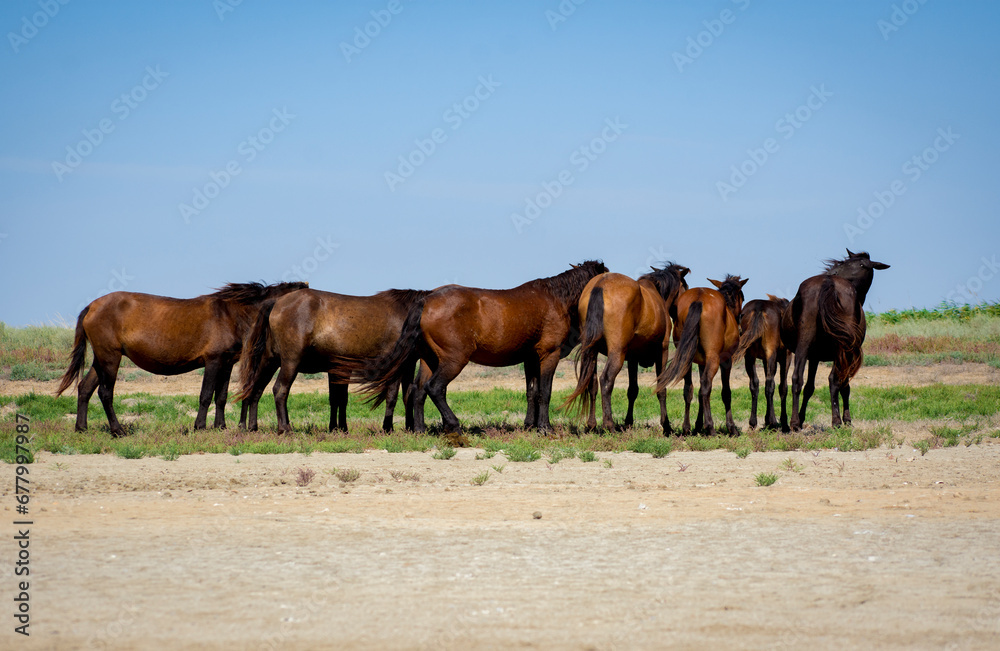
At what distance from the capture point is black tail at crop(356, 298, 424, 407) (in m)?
12.6

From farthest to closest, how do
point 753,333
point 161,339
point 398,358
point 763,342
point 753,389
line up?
point 763,342
point 753,389
point 753,333
point 161,339
point 398,358

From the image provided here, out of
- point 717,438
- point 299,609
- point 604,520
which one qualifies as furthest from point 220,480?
point 717,438

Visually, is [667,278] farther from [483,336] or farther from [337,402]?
[337,402]

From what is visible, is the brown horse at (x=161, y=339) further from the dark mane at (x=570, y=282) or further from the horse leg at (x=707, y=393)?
the horse leg at (x=707, y=393)

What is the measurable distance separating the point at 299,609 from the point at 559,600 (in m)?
1.36

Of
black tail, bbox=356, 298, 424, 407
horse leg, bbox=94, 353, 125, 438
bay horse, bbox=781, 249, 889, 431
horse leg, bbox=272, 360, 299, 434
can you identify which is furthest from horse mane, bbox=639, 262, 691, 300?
horse leg, bbox=94, 353, 125, 438

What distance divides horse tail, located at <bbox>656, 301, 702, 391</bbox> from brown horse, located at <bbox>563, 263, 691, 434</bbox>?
0.65 feet

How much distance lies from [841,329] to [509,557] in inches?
367

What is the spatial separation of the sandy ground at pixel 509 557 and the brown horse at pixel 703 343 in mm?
3056

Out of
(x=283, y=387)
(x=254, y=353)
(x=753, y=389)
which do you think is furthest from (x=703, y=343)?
(x=254, y=353)

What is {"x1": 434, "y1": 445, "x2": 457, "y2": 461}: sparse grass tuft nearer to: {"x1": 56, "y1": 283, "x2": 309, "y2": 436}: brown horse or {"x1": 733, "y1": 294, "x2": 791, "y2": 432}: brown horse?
{"x1": 56, "y1": 283, "x2": 309, "y2": 436}: brown horse

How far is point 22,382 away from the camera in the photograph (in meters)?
22.4

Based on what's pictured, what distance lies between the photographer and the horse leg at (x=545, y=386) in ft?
42.8

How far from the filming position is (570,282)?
13.6 meters
